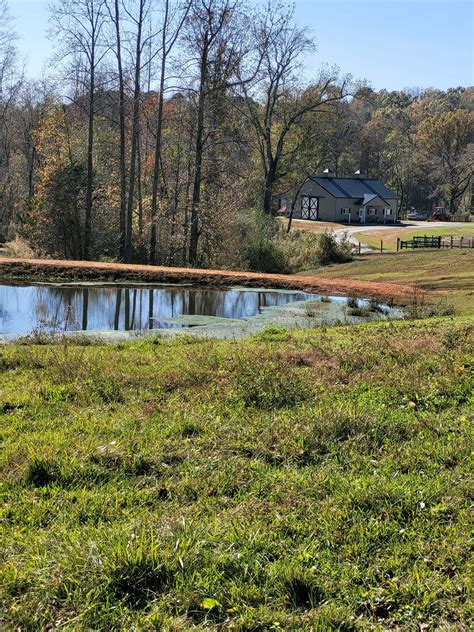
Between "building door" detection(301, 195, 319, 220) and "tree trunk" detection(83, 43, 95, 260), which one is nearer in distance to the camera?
"tree trunk" detection(83, 43, 95, 260)

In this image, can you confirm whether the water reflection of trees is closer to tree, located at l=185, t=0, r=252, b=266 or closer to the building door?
tree, located at l=185, t=0, r=252, b=266

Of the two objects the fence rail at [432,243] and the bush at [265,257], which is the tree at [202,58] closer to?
the bush at [265,257]

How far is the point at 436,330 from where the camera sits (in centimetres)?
1136

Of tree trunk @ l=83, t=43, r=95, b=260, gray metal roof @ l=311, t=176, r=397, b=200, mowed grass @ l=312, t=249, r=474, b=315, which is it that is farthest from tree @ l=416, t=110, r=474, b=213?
tree trunk @ l=83, t=43, r=95, b=260

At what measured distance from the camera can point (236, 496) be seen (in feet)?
14.4

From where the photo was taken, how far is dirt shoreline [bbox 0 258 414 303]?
22.4 meters

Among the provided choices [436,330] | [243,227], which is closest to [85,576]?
[436,330]

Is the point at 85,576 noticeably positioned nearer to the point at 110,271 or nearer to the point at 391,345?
the point at 391,345

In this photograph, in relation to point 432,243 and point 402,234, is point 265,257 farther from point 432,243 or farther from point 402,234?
point 402,234

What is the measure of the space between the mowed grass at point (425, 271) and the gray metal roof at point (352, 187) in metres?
37.6

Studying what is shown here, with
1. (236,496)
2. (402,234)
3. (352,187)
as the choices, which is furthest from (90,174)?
(352,187)

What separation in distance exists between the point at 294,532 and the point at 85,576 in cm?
132

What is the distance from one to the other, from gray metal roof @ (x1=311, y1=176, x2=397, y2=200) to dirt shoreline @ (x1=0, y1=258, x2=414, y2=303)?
56023mm

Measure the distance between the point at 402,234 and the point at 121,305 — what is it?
152 ft
